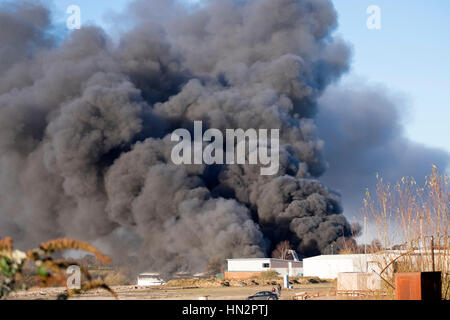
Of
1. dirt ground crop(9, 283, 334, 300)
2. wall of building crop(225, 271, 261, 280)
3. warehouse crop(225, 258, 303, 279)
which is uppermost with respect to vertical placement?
warehouse crop(225, 258, 303, 279)

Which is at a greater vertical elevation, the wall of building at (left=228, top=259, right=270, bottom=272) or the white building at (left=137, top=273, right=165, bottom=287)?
the wall of building at (left=228, top=259, right=270, bottom=272)

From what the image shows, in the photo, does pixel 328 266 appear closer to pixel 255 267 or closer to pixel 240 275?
pixel 255 267

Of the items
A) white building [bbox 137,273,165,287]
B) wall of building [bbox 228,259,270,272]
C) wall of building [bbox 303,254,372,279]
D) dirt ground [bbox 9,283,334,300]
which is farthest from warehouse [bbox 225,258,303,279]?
dirt ground [bbox 9,283,334,300]

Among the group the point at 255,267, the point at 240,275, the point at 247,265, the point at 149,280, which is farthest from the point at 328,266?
the point at 149,280

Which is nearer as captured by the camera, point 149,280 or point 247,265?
point 149,280

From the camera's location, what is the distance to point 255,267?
175 ft

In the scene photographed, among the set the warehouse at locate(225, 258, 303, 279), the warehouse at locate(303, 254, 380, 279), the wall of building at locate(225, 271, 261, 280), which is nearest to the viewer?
the warehouse at locate(303, 254, 380, 279)

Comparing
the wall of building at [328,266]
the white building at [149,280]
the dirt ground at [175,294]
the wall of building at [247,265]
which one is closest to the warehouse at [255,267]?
the wall of building at [247,265]

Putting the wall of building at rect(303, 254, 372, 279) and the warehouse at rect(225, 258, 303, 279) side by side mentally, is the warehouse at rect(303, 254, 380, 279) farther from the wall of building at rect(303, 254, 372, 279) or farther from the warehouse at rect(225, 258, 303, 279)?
the warehouse at rect(225, 258, 303, 279)

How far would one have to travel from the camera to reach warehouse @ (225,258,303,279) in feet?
174
